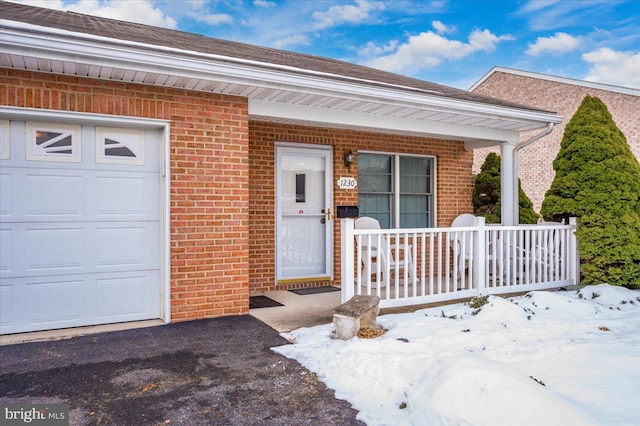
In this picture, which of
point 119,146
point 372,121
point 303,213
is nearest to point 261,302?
point 303,213

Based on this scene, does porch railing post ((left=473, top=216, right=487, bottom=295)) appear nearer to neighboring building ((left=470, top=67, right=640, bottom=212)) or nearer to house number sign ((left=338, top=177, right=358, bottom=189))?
house number sign ((left=338, top=177, right=358, bottom=189))

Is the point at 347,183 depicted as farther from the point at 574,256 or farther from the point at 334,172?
the point at 574,256

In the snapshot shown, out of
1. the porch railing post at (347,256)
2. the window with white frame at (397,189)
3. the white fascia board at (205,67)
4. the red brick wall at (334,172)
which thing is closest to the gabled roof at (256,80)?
the white fascia board at (205,67)

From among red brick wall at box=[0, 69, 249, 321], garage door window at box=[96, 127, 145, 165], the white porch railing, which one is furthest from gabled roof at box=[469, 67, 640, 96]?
garage door window at box=[96, 127, 145, 165]

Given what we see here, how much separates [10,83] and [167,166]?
5.00 feet

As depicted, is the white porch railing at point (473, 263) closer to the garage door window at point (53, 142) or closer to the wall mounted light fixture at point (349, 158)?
the wall mounted light fixture at point (349, 158)

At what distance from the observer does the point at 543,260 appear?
6922mm

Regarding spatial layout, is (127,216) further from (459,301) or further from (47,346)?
(459,301)

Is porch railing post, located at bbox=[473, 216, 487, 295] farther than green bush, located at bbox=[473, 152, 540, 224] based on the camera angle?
No

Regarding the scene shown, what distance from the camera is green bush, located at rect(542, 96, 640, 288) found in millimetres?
6371

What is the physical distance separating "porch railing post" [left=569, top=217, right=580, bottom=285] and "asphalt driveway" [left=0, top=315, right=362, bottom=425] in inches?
190

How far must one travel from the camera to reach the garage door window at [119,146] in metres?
4.66

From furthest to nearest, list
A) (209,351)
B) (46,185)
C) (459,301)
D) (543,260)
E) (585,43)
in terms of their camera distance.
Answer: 1. (585,43)
2. (543,260)
3. (459,301)
4. (46,185)
5. (209,351)

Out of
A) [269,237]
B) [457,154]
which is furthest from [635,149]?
[269,237]
